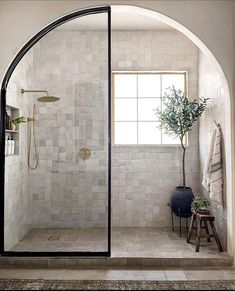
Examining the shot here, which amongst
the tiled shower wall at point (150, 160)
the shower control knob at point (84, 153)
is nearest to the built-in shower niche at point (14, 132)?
the shower control knob at point (84, 153)

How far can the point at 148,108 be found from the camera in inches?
172

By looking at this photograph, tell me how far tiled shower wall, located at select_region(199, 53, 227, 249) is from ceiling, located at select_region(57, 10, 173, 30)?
86cm

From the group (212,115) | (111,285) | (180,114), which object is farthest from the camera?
(180,114)

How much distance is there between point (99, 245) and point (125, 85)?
94.7 inches

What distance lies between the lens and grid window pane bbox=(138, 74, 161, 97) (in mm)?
4363

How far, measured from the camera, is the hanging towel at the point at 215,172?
10.3 ft

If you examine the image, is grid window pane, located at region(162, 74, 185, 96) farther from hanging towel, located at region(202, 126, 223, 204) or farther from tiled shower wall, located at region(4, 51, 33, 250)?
tiled shower wall, located at region(4, 51, 33, 250)

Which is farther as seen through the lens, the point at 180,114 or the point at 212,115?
the point at 180,114

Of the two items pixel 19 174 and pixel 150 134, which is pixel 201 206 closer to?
pixel 150 134

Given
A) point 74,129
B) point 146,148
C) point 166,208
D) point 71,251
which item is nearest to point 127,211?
point 166,208

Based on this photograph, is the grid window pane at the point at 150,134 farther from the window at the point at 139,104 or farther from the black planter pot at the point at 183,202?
the black planter pot at the point at 183,202

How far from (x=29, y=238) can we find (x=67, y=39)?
2.27m

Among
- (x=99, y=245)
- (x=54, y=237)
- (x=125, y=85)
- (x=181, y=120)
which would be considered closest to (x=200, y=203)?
(x=181, y=120)

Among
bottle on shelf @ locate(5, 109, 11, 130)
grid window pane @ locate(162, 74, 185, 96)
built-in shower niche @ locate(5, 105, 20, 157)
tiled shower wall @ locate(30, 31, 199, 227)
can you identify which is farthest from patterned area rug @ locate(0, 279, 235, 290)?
grid window pane @ locate(162, 74, 185, 96)
